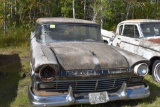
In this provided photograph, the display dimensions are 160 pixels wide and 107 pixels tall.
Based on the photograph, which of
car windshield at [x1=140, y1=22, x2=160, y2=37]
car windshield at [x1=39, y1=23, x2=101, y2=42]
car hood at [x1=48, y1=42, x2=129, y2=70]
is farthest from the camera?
car windshield at [x1=140, y1=22, x2=160, y2=37]

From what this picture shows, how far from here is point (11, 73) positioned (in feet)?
23.8

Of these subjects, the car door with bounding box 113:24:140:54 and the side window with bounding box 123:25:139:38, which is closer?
the car door with bounding box 113:24:140:54

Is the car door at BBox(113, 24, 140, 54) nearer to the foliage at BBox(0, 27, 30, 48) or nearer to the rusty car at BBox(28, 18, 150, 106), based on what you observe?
the rusty car at BBox(28, 18, 150, 106)

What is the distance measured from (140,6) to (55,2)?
7744mm

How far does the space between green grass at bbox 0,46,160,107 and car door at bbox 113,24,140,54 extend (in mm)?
1137

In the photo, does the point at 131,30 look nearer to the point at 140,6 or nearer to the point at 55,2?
the point at 55,2

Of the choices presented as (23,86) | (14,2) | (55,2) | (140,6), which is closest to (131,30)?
(23,86)

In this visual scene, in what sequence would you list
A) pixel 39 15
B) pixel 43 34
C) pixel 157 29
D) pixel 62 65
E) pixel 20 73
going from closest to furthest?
pixel 62 65
pixel 43 34
pixel 20 73
pixel 157 29
pixel 39 15

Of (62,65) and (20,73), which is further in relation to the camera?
(20,73)

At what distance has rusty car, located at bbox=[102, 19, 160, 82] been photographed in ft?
21.8

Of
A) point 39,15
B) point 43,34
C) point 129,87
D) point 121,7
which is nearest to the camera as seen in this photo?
A: point 129,87

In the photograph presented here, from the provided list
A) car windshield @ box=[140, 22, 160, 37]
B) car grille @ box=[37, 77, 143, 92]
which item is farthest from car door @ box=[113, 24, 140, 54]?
car grille @ box=[37, 77, 143, 92]

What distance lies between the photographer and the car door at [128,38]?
24.9 ft

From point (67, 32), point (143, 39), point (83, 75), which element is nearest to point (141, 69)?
point (83, 75)
